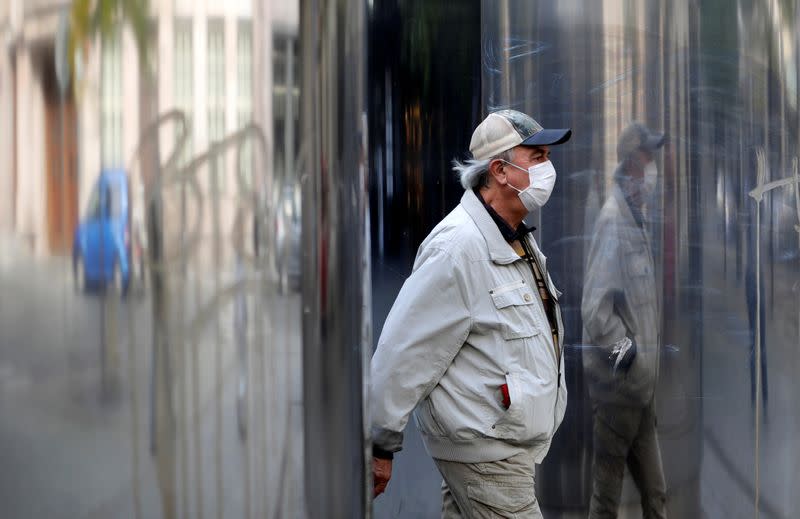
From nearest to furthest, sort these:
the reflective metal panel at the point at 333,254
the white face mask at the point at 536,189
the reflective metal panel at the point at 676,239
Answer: the reflective metal panel at the point at 333,254 < the white face mask at the point at 536,189 < the reflective metal panel at the point at 676,239

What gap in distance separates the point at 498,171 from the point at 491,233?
204mm

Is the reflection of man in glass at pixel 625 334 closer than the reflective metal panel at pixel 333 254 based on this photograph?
No

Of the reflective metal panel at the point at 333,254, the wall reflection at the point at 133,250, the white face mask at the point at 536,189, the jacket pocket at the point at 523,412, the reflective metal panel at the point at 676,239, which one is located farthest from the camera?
the reflective metal panel at the point at 676,239

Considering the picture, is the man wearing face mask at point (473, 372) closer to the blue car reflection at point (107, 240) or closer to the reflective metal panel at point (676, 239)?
the reflective metal panel at point (676, 239)

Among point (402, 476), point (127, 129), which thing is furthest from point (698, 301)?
point (127, 129)

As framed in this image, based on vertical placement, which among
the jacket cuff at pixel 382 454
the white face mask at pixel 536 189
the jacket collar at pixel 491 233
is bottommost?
the jacket cuff at pixel 382 454

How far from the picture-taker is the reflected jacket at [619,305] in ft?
11.6

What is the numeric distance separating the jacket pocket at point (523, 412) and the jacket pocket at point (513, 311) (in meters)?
0.11

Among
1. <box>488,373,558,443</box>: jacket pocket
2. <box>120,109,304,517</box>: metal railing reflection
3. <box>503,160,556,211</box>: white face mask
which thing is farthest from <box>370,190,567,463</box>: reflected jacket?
<box>120,109,304,517</box>: metal railing reflection

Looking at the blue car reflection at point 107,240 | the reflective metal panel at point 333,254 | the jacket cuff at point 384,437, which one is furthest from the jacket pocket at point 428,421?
the blue car reflection at point 107,240

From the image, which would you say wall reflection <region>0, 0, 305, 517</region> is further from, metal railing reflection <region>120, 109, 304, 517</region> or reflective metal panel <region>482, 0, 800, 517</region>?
reflective metal panel <region>482, 0, 800, 517</region>

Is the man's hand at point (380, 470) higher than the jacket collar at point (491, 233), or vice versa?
the jacket collar at point (491, 233)

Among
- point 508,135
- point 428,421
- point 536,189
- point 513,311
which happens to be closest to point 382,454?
point 428,421

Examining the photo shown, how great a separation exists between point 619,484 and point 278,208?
7.20ft
